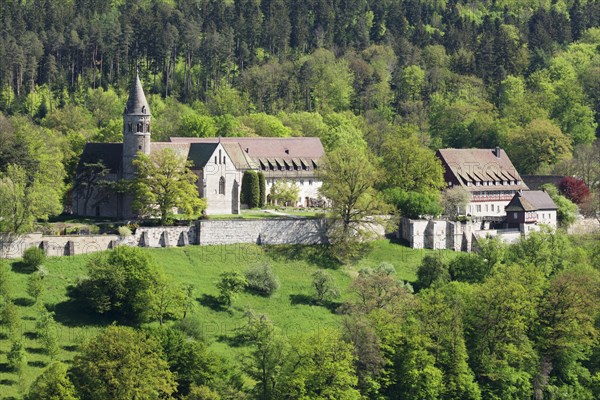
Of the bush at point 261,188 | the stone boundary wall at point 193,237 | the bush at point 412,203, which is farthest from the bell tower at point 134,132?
the bush at point 412,203

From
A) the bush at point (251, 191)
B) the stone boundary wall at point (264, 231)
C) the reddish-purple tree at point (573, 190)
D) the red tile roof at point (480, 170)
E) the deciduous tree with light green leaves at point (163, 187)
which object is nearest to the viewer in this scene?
the deciduous tree with light green leaves at point (163, 187)

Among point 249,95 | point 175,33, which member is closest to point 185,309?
point 249,95

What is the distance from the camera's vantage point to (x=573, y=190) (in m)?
120

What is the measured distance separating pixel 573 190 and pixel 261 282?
1749 inches

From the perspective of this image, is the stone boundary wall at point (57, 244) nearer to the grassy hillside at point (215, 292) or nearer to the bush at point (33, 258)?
the grassy hillside at point (215, 292)

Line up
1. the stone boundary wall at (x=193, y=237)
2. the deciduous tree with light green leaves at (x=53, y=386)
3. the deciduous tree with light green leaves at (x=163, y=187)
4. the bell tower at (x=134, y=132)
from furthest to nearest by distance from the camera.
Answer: the bell tower at (x=134, y=132)
the deciduous tree with light green leaves at (x=163, y=187)
the stone boundary wall at (x=193, y=237)
the deciduous tree with light green leaves at (x=53, y=386)

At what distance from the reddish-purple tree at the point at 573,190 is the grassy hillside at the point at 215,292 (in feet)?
86.0

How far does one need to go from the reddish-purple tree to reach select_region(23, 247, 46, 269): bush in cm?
5713

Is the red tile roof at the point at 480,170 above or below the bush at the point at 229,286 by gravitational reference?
above

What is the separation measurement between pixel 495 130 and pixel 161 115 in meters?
35.9

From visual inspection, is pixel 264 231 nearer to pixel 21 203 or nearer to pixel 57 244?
pixel 57 244

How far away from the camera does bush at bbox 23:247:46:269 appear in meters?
80.8

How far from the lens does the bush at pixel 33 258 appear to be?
265 ft

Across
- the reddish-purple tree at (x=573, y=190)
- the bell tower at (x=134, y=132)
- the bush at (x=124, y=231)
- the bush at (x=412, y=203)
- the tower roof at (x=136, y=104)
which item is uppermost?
the tower roof at (x=136, y=104)
